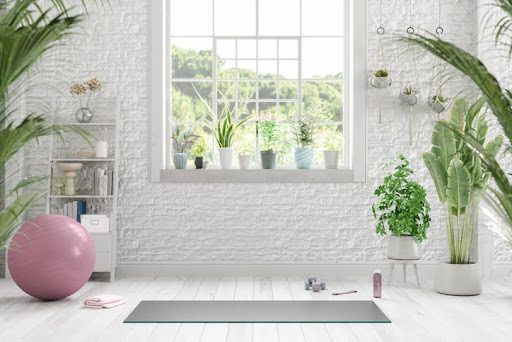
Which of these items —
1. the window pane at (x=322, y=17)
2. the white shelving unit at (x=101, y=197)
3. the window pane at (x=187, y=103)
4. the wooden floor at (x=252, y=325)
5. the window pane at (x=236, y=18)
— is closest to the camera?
the wooden floor at (x=252, y=325)

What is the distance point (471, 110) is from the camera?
511cm

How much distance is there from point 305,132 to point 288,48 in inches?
35.0

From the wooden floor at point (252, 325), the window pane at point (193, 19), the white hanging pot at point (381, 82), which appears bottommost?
the wooden floor at point (252, 325)

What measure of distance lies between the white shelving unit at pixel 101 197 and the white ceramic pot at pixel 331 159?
75.0 inches

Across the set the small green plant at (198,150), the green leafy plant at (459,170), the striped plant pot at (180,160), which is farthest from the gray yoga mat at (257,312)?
the small green plant at (198,150)

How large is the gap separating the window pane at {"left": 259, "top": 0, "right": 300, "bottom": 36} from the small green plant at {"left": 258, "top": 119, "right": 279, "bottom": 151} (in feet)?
3.08

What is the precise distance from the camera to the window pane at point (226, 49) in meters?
6.36

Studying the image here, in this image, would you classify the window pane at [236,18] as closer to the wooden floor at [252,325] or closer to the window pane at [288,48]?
the window pane at [288,48]

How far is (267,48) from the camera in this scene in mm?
6355

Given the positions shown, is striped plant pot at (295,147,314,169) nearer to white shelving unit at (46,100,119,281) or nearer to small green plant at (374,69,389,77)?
small green plant at (374,69,389,77)

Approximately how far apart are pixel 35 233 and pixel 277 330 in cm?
191

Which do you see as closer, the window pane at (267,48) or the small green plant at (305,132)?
the small green plant at (305,132)

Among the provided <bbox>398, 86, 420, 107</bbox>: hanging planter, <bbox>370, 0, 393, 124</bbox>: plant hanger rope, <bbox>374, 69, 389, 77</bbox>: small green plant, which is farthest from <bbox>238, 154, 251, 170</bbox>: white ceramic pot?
<bbox>398, 86, 420, 107</bbox>: hanging planter

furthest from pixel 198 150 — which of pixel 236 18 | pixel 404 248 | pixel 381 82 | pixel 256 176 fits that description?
pixel 404 248
